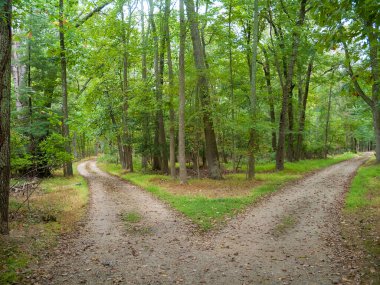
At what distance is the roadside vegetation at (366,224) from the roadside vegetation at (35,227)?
638 cm

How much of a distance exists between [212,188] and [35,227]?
26.7 ft

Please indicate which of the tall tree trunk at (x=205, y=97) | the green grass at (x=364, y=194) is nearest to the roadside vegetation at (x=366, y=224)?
the green grass at (x=364, y=194)

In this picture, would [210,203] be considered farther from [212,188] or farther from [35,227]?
[35,227]

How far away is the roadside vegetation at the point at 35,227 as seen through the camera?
5680 mm

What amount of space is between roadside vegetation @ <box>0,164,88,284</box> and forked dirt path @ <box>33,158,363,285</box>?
16.8 inches

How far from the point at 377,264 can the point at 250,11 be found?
16.9 m

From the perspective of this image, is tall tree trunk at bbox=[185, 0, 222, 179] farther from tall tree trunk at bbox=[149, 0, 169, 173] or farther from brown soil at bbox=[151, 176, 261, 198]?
tall tree trunk at bbox=[149, 0, 169, 173]

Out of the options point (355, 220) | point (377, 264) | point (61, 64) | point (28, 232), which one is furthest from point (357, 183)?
point (61, 64)

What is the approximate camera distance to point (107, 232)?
324 inches

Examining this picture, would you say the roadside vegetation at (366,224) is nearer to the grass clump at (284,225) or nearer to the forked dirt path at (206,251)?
the forked dirt path at (206,251)

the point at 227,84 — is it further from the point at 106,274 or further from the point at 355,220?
the point at 106,274

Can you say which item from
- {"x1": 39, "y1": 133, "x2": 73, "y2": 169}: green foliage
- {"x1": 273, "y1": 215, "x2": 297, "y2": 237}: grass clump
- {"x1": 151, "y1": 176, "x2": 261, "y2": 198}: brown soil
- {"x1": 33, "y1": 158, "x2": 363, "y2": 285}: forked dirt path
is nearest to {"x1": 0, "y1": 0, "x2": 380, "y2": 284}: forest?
{"x1": 39, "y1": 133, "x2": 73, "y2": 169}: green foliage

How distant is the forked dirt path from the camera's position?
5.37m

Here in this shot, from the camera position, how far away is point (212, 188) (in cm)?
1427
